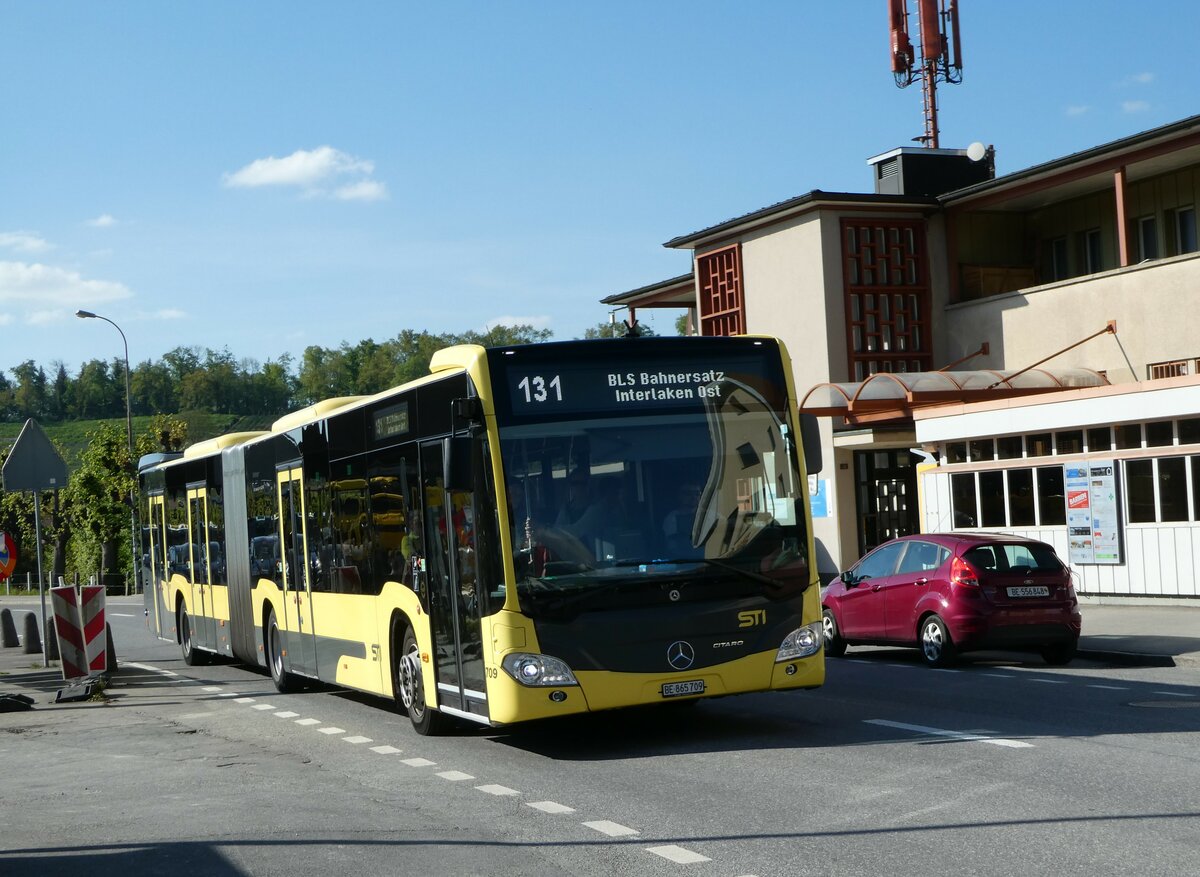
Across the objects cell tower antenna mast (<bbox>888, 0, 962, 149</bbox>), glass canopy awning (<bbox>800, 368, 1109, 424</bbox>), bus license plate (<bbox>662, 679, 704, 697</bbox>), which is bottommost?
bus license plate (<bbox>662, 679, 704, 697</bbox>)

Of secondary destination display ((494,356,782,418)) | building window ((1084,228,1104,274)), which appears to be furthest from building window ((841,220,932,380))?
secondary destination display ((494,356,782,418))

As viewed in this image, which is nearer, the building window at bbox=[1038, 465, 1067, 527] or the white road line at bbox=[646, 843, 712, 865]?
the white road line at bbox=[646, 843, 712, 865]

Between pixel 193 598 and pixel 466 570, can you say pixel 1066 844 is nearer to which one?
pixel 466 570

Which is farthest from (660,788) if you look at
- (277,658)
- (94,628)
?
(94,628)

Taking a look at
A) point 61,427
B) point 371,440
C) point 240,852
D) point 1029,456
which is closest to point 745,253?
point 1029,456

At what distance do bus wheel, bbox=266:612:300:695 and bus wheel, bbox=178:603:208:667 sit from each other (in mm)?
5162

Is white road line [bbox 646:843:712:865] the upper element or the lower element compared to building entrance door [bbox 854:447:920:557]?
lower

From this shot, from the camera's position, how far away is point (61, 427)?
149500 mm

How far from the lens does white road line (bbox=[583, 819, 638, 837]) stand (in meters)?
8.26

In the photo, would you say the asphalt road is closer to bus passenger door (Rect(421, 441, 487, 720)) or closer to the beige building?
bus passenger door (Rect(421, 441, 487, 720))

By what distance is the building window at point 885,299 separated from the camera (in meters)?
37.1

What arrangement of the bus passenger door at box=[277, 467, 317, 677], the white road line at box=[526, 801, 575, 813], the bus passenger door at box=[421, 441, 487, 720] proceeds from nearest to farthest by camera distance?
1. the white road line at box=[526, 801, 575, 813]
2. the bus passenger door at box=[421, 441, 487, 720]
3. the bus passenger door at box=[277, 467, 317, 677]

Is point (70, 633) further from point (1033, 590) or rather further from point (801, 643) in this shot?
point (1033, 590)

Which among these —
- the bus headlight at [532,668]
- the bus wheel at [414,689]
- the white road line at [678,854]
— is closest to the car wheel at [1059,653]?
the bus wheel at [414,689]
